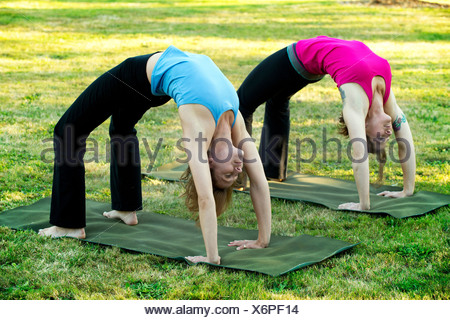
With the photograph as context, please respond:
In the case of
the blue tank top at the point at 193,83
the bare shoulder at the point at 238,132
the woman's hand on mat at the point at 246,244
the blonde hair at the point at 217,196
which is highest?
the blue tank top at the point at 193,83

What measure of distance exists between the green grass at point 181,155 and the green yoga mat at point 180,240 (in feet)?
0.31

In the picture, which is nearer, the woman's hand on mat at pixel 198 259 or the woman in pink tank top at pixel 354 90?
the woman's hand on mat at pixel 198 259

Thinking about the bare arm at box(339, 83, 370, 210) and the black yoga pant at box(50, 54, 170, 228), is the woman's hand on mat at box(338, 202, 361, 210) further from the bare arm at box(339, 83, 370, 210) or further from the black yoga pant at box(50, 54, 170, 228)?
the black yoga pant at box(50, 54, 170, 228)

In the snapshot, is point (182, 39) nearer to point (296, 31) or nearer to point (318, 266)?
point (296, 31)

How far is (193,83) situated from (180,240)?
1253mm

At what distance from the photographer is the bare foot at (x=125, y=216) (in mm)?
4184

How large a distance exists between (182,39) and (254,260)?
39.1 feet

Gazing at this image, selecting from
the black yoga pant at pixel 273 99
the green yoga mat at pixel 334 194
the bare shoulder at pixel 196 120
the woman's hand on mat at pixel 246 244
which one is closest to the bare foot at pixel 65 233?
the woman's hand on mat at pixel 246 244

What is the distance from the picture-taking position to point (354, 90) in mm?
4199

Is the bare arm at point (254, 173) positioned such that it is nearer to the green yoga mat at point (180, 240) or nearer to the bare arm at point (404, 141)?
the green yoga mat at point (180, 240)

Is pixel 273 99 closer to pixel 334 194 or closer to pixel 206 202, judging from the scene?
pixel 334 194

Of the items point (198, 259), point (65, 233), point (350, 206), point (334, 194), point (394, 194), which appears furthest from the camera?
point (334, 194)

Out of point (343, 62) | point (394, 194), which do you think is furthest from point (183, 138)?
point (394, 194)

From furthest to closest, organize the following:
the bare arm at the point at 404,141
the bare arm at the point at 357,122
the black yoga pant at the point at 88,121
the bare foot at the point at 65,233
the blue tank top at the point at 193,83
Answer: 1. the bare arm at the point at 404,141
2. the bare arm at the point at 357,122
3. the bare foot at the point at 65,233
4. the black yoga pant at the point at 88,121
5. the blue tank top at the point at 193,83
